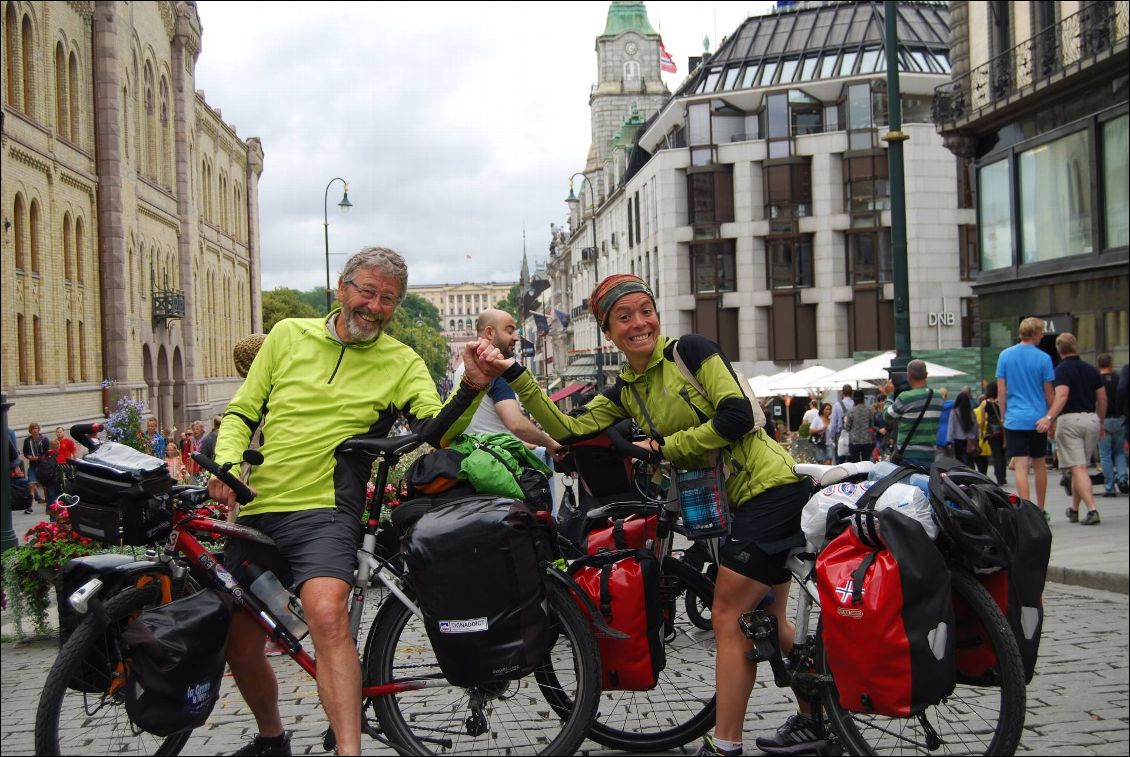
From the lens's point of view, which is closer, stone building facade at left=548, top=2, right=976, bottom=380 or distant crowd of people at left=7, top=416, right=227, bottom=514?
distant crowd of people at left=7, top=416, right=227, bottom=514

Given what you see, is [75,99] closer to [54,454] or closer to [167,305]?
A: [167,305]

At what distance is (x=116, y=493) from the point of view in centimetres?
358

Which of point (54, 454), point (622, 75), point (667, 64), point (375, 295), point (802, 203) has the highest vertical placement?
point (622, 75)

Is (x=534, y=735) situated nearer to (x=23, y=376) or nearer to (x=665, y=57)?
(x=23, y=376)

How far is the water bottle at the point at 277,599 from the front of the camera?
378cm

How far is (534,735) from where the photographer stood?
12.6 feet

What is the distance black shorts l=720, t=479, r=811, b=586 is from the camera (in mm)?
4133

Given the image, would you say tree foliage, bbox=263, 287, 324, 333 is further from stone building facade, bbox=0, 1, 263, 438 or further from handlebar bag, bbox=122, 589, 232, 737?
handlebar bag, bbox=122, 589, 232, 737

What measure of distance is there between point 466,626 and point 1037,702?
366cm

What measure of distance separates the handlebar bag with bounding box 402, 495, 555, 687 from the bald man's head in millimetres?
592

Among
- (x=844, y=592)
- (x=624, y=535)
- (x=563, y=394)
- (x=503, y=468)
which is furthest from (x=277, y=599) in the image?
(x=563, y=394)

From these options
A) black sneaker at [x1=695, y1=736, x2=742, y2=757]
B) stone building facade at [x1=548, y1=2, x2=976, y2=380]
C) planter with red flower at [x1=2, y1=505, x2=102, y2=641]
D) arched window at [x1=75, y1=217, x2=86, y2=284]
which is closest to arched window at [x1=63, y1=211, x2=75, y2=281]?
arched window at [x1=75, y1=217, x2=86, y2=284]

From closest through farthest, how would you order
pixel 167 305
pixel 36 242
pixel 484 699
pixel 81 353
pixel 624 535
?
pixel 484 699 → pixel 624 535 → pixel 167 305 → pixel 81 353 → pixel 36 242

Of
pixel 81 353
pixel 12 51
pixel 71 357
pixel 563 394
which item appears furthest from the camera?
pixel 12 51
